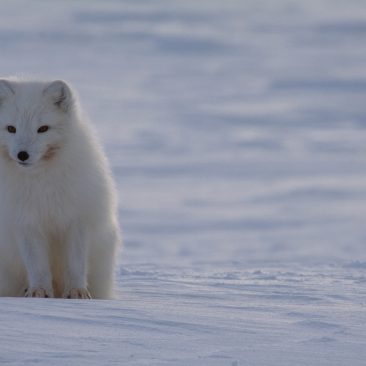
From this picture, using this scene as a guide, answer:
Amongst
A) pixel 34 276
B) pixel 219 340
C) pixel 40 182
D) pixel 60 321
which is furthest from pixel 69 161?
pixel 219 340

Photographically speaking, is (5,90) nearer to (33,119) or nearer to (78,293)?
(33,119)

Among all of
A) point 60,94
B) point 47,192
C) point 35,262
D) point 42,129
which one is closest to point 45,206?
point 47,192

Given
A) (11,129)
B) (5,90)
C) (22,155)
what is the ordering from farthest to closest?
(5,90) < (11,129) < (22,155)

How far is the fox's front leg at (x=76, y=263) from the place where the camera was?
516 cm

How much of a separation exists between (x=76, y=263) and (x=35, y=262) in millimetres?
223

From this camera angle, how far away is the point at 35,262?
512cm

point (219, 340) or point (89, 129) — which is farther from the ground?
point (89, 129)

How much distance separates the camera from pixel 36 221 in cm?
511

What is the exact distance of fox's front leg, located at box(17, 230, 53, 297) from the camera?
510cm

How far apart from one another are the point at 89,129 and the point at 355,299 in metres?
1.78

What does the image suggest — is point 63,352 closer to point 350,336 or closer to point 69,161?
point 350,336

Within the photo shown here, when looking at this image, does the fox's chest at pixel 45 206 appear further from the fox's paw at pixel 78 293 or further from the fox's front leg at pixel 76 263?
the fox's paw at pixel 78 293

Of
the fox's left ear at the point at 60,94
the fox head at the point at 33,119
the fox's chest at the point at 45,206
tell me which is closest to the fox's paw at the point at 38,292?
the fox's chest at the point at 45,206

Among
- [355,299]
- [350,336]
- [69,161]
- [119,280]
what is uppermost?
[69,161]
